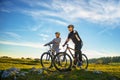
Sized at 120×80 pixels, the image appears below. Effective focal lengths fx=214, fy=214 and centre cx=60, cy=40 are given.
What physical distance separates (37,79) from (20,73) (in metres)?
1.57

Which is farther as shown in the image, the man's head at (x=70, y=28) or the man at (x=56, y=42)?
the man at (x=56, y=42)

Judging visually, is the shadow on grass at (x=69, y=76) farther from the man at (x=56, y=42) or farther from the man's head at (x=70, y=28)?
the man's head at (x=70, y=28)

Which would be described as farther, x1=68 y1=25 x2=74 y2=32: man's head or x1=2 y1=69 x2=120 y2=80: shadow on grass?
x1=68 y1=25 x2=74 y2=32: man's head

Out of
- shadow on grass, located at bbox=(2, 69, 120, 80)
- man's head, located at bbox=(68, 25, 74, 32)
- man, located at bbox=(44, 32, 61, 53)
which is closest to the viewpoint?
shadow on grass, located at bbox=(2, 69, 120, 80)

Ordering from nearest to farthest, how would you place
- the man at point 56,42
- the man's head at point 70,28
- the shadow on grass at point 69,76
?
1. the shadow on grass at point 69,76
2. the man's head at point 70,28
3. the man at point 56,42

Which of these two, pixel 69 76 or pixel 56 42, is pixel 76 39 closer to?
pixel 56 42

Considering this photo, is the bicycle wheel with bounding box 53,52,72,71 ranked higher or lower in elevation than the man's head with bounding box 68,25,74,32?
lower

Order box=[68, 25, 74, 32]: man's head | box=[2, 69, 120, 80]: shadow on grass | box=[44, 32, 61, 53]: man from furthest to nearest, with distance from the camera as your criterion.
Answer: box=[44, 32, 61, 53]: man, box=[68, 25, 74, 32]: man's head, box=[2, 69, 120, 80]: shadow on grass

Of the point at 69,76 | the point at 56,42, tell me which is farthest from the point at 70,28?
the point at 69,76

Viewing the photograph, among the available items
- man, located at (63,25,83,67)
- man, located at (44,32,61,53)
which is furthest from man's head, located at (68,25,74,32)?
man, located at (44,32,61,53)

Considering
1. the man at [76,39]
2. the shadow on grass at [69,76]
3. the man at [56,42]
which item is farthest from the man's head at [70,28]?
the shadow on grass at [69,76]

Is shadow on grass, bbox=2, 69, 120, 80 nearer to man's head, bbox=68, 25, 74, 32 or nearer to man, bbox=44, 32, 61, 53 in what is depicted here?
man, bbox=44, 32, 61, 53

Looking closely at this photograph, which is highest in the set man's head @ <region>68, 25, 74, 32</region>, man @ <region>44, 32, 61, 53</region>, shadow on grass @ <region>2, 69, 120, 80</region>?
man's head @ <region>68, 25, 74, 32</region>

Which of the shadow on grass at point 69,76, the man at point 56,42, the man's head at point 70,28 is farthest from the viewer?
the man at point 56,42
